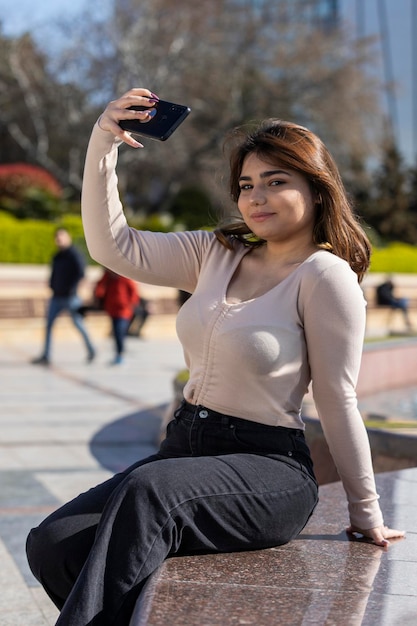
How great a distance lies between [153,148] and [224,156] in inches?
963

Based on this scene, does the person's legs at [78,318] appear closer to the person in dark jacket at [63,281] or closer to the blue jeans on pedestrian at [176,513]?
the person in dark jacket at [63,281]

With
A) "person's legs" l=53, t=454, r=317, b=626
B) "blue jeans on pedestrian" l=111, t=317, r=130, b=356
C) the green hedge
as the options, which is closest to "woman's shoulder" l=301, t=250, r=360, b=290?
"person's legs" l=53, t=454, r=317, b=626

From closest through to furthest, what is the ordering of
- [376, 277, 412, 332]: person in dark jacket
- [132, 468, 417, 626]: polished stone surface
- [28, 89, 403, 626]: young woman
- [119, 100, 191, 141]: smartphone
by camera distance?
[132, 468, 417, 626]: polished stone surface < [28, 89, 403, 626]: young woman < [119, 100, 191, 141]: smartphone < [376, 277, 412, 332]: person in dark jacket

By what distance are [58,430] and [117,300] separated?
185 inches

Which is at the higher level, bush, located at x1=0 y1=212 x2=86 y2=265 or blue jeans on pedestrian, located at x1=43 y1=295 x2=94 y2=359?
bush, located at x1=0 y1=212 x2=86 y2=265

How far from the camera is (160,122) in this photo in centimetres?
268

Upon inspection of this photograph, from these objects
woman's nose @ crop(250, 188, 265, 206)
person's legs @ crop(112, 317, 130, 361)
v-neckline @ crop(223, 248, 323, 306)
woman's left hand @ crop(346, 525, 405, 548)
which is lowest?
person's legs @ crop(112, 317, 130, 361)

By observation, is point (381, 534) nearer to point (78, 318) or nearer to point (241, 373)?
point (241, 373)

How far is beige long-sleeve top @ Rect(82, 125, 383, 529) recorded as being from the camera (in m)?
2.65

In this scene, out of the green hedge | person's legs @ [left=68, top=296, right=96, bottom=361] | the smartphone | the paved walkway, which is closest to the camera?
the smartphone

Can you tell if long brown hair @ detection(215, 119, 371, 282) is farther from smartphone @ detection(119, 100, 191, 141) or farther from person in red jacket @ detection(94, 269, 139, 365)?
person in red jacket @ detection(94, 269, 139, 365)

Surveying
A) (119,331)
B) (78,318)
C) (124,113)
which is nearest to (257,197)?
(124,113)

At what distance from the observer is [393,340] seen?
9219mm

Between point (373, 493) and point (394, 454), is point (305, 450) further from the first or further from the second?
point (394, 454)
